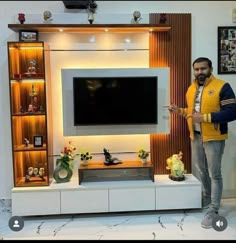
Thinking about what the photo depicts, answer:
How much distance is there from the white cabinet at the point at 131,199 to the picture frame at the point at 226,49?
1503 millimetres

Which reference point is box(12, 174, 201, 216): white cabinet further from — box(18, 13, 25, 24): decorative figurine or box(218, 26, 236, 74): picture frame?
box(18, 13, 25, 24): decorative figurine

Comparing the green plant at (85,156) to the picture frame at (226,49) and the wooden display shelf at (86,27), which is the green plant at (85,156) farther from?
the picture frame at (226,49)

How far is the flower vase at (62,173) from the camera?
3.58m

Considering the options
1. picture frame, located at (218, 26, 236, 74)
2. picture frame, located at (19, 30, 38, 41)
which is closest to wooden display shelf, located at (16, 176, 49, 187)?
picture frame, located at (19, 30, 38, 41)

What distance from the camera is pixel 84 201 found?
344cm

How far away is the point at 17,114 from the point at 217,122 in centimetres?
189

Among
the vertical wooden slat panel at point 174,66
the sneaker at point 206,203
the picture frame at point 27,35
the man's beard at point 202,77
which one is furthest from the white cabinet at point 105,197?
the picture frame at point 27,35

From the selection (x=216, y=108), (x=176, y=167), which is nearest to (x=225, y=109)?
(x=216, y=108)

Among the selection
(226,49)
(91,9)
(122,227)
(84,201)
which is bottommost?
(122,227)

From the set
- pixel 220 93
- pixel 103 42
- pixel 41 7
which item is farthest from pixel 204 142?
pixel 41 7

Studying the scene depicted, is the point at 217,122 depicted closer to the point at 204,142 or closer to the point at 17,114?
the point at 204,142

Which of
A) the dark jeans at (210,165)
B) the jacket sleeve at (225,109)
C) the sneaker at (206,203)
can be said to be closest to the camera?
the jacket sleeve at (225,109)

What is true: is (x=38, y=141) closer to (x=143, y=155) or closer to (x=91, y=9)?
(x=143, y=155)

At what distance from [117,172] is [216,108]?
1.16 metres
